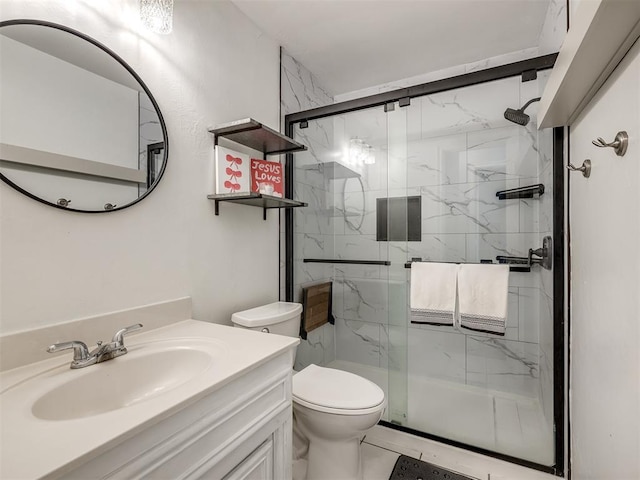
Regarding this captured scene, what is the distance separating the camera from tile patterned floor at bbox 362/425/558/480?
1505 mm

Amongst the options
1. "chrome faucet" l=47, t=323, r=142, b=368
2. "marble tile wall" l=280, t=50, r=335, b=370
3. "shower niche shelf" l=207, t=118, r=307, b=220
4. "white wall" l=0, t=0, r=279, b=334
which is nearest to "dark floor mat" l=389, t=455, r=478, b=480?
"marble tile wall" l=280, t=50, r=335, b=370

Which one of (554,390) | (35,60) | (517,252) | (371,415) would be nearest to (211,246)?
(35,60)

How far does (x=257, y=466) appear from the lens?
956mm

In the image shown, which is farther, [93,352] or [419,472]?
[419,472]

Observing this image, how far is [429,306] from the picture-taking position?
1.76 metres

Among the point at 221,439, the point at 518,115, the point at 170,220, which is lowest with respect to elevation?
the point at 221,439

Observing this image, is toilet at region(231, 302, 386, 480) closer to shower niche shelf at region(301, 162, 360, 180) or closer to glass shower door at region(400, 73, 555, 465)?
glass shower door at region(400, 73, 555, 465)

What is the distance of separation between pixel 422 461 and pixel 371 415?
59 cm

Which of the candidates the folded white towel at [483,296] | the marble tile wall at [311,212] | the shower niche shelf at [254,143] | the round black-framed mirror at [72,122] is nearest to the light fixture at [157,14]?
the round black-framed mirror at [72,122]

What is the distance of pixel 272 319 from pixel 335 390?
46 cm

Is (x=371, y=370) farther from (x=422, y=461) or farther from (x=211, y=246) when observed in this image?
(x=211, y=246)

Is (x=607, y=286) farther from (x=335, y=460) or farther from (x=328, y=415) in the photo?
(x=335, y=460)

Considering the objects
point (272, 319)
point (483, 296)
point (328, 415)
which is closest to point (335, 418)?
point (328, 415)

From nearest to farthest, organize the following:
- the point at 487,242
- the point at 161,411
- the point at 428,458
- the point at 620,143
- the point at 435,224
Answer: the point at 161,411 → the point at 620,143 → the point at 428,458 → the point at 487,242 → the point at 435,224
